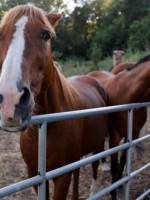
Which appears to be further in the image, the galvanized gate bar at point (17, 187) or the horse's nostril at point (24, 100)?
the horse's nostril at point (24, 100)

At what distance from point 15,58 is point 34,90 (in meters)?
0.26

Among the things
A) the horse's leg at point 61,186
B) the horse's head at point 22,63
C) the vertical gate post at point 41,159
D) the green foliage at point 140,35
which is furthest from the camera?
the green foliage at point 140,35

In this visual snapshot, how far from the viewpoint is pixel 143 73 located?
296 cm

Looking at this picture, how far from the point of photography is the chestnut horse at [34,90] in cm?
122

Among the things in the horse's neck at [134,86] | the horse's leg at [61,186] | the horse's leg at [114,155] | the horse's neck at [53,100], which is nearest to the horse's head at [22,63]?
the horse's neck at [53,100]

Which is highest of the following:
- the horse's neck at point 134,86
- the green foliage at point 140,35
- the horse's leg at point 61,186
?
the horse's neck at point 134,86

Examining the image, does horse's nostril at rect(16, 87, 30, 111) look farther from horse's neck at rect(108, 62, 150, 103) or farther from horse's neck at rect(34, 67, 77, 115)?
horse's neck at rect(108, 62, 150, 103)

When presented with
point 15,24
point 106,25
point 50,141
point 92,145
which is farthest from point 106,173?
point 106,25

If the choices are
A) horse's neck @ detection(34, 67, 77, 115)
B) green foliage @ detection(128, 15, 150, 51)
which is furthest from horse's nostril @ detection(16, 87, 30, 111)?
green foliage @ detection(128, 15, 150, 51)

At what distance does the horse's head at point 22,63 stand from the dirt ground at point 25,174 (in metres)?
1.96

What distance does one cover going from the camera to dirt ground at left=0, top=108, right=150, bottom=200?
3244 mm

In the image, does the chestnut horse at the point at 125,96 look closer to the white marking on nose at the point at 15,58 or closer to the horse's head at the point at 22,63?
the horse's head at the point at 22,63

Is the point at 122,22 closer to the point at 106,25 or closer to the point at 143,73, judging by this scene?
the point at 106,25

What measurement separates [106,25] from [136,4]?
3.89 meters
